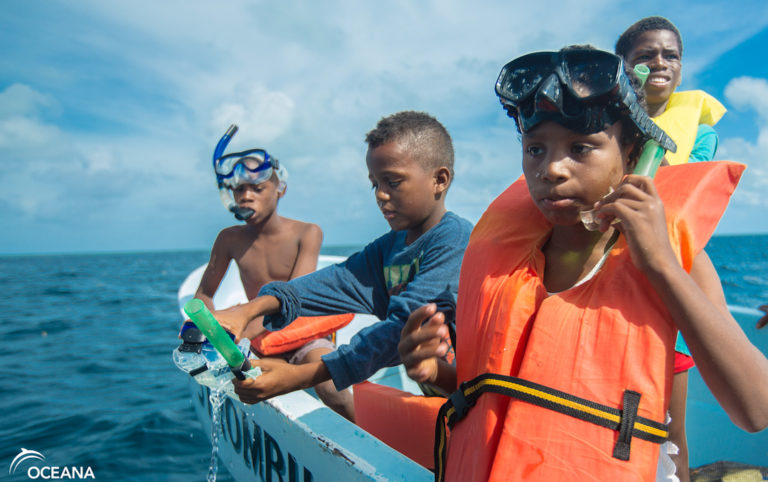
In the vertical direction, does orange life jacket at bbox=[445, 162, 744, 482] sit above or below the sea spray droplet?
above

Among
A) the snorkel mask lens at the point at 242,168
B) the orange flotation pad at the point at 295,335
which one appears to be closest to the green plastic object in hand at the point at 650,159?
the orange flotation pad at the point at 295,335

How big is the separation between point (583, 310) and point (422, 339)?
0.41m

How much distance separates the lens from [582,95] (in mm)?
1247

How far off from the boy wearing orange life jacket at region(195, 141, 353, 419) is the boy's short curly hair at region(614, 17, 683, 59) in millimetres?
2566

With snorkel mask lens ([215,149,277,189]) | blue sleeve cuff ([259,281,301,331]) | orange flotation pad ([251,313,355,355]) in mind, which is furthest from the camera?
snorkel mask lens ([215,149,277,189])

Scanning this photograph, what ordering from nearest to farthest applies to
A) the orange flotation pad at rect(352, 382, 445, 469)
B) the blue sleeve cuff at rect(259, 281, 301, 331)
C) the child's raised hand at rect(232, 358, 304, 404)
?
the child's raised hand at rect(232, 358, 304, 404) < the orange flotation pad at rect(352, 382, 445, 469) < the blue sleeve cuff at rect(259, 281, 301, 331)

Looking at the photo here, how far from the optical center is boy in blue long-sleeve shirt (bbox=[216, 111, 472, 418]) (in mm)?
1846

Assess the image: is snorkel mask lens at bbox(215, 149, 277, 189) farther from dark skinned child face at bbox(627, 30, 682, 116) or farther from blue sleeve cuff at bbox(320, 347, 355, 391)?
dark skinned child face at bbox(627, 30, 682, 116)

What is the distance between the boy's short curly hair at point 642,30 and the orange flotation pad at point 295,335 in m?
2.27

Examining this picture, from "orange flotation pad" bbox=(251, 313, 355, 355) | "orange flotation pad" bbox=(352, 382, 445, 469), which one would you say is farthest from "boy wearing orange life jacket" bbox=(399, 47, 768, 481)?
"orange flotation pad" bbox=(251, 313, 355, 355)

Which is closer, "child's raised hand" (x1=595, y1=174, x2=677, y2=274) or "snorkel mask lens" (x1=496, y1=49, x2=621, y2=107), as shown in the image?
"child's raised hand" (x1=595, y1=174, x2=677, y2=274)

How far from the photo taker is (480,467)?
119 centimetres

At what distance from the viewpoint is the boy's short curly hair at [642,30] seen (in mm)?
2594

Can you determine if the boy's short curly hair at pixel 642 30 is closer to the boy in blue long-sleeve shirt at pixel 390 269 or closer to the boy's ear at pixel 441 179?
the boy in blue long-sleeve shirt at pixel 390 269
